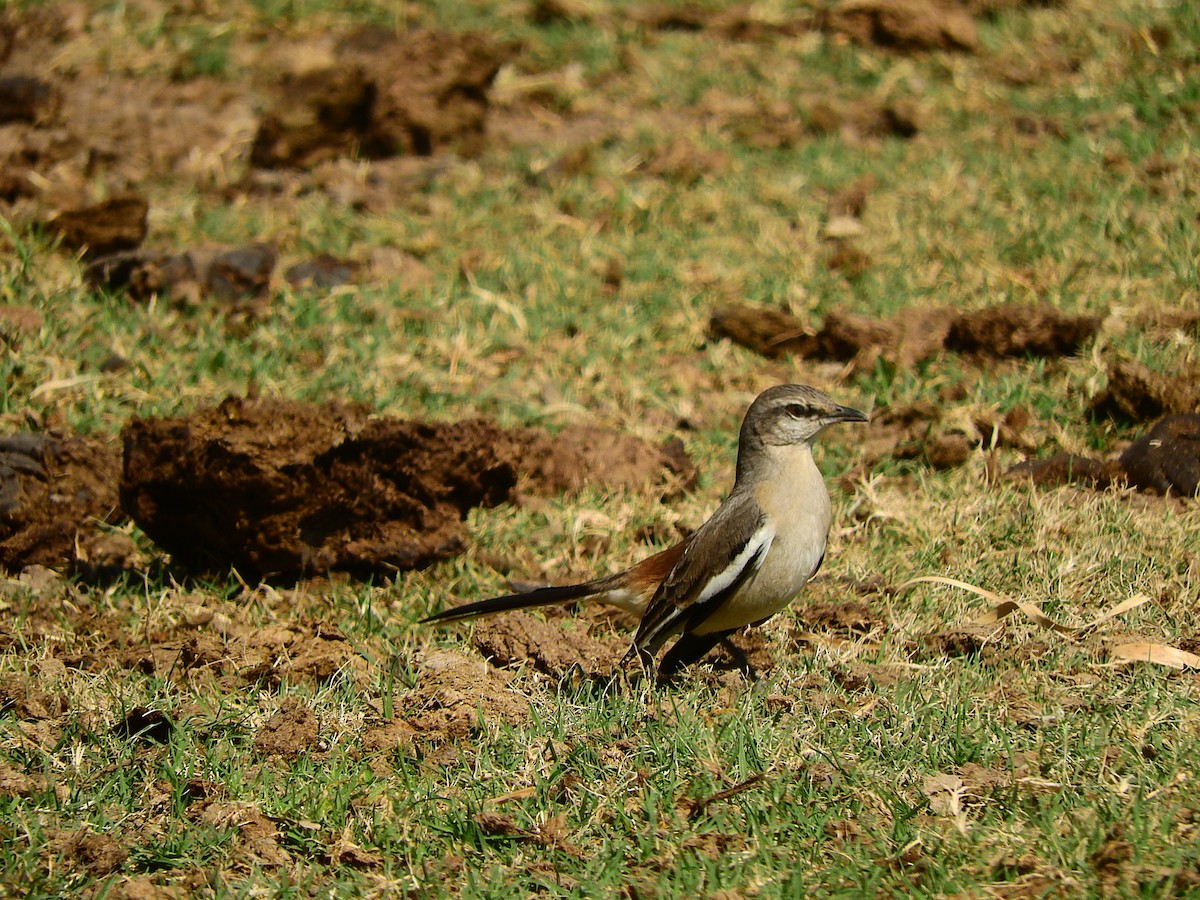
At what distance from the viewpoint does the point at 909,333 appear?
7.50m

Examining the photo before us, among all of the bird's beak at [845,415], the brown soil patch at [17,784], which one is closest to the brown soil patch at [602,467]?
the bird's beak at [845,415]

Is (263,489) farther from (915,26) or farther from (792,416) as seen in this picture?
(915,26)

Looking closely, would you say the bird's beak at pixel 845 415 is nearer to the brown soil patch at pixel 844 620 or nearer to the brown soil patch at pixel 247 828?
the brown soil patch at pixel 844 620

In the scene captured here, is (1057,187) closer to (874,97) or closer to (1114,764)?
(874,97)

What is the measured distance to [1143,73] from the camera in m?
9.97

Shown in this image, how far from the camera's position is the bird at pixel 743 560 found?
202 inches

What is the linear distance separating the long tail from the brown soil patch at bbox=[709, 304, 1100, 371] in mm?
2764

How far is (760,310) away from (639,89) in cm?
348

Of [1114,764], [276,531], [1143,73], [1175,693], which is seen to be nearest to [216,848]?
[276,531]

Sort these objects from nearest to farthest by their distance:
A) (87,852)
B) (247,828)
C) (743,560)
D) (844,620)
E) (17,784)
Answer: (87,852) < (247,828) < (17,784) < (743,560) < (844,620)

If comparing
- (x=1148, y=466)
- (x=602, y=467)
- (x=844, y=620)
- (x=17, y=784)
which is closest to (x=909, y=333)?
(x=1148, y=466)

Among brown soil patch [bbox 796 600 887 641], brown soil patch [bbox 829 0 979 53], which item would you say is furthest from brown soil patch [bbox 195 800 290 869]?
brown soil patch [bbox 829 0 979 53]

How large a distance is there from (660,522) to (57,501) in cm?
280

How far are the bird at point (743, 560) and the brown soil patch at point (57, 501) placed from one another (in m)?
1.86
